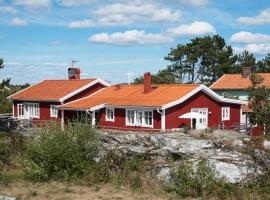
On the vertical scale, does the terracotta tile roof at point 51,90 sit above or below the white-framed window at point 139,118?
above

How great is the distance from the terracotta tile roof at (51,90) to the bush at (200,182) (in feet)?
73.1

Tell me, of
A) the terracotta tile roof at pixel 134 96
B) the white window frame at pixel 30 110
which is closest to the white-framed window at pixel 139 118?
the terracotta tile roof at pixel 134 96

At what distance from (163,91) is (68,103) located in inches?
330

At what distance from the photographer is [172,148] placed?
2044 cm

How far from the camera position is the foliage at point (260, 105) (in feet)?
93.9

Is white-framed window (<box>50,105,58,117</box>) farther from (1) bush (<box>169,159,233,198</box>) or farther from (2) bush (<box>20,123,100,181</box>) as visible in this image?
(1) bush (<box>169,159,233,198</box>)

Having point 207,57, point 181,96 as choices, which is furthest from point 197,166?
point 207,57

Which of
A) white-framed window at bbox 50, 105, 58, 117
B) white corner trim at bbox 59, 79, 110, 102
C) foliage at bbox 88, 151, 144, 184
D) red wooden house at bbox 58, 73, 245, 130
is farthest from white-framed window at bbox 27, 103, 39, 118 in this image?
foliage at bbox 88, 151, 144, 184

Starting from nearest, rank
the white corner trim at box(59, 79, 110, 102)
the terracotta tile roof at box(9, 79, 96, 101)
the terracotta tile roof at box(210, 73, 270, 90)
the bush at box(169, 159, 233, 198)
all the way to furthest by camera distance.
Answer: the bush at box(169, 159, 233, 198) < the white corner trim at box(59, 79, 110, 102) < the terracotta tile roof at box(9, 79, 96, 101) < the terracotta tile roof at box(210, 73, 270, 90)

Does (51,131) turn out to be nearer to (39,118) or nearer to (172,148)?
(172,148)

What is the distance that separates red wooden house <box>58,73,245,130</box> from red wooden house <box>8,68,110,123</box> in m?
1.90

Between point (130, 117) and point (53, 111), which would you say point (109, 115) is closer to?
point (130, 117)

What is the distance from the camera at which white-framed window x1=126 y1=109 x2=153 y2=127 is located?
31.8m

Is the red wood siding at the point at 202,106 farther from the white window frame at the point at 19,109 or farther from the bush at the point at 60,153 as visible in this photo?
the white window frame at the point at 19,109
